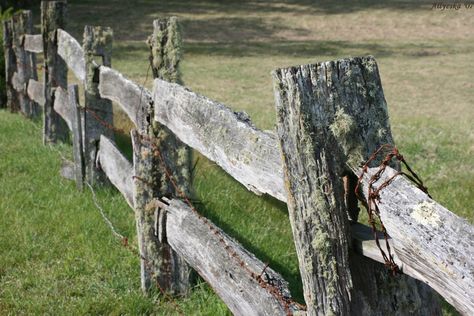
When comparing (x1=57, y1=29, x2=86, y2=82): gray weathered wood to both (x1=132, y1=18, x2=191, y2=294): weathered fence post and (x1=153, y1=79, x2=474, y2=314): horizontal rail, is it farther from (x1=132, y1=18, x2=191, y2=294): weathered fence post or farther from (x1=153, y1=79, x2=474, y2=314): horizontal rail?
(x1=153, y1=79, x2=474, y2=314): horizontal rail

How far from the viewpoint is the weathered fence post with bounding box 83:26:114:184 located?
21.4 ft

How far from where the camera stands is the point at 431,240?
2.00 metres

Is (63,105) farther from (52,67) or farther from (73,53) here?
(52,67)

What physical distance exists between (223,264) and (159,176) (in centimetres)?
119

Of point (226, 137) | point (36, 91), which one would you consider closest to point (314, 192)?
point (226, 137)

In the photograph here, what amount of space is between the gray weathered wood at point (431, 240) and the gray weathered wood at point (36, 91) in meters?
7.93

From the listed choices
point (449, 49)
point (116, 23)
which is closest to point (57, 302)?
point (449, 49)

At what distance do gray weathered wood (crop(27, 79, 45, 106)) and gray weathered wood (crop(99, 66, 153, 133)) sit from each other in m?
3.71

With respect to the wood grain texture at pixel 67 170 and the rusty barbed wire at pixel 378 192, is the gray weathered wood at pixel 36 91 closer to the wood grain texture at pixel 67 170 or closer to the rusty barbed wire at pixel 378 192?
the wood grain texture at pixel 67 170

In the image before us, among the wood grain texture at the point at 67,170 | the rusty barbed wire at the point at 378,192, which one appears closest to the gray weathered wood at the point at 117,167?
the wood grain texture at the point at 67,170

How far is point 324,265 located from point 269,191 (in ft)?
1.48

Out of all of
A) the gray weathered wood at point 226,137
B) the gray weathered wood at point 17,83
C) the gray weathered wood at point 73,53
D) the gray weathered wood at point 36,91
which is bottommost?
the gray weathered wood at point 17,83

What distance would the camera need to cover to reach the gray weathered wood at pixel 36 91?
384 inches

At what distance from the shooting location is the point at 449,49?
26.0 meters
